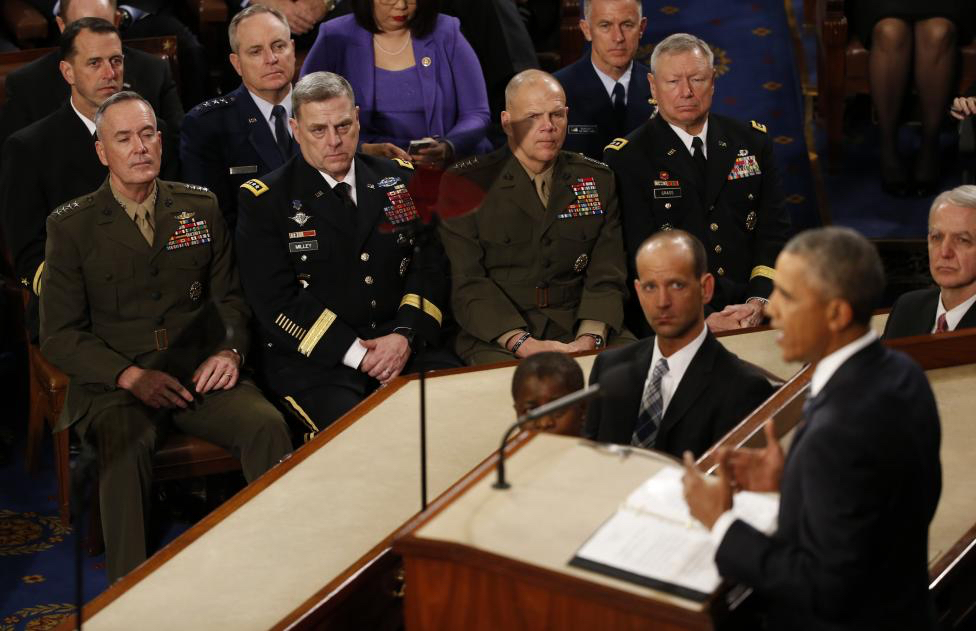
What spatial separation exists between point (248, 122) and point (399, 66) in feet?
1.70

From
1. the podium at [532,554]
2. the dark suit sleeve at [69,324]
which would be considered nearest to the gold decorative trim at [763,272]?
the dark suit sleeve at [69,324]

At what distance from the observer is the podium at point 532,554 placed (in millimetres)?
1714

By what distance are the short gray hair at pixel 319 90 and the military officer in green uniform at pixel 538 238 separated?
43cm

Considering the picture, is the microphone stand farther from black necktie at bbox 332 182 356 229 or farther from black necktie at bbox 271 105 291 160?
black necktie at bbox 271 105 291 160

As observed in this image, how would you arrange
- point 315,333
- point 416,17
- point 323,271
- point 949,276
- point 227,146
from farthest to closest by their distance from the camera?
1. point 416,17
2. point 227,146
3. point 323,271
4. point 315,333
5. point 949,276

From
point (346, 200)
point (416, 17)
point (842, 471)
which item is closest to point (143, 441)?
point (346, 200)

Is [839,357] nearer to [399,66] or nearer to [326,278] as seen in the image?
[326,278]

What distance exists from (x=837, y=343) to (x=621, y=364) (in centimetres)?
104

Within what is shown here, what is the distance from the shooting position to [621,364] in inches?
108

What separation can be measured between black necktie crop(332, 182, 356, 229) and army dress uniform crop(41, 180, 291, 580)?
330 mm

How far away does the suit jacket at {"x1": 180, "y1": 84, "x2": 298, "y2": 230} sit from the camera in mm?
4055

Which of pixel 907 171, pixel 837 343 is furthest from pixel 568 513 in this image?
pixel 907 171

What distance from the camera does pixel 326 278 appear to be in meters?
3.76

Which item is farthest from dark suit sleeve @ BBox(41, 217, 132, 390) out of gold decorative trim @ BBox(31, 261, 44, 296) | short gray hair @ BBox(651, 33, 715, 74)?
short gray hair @ BBox(651, 33, 715, 74)
